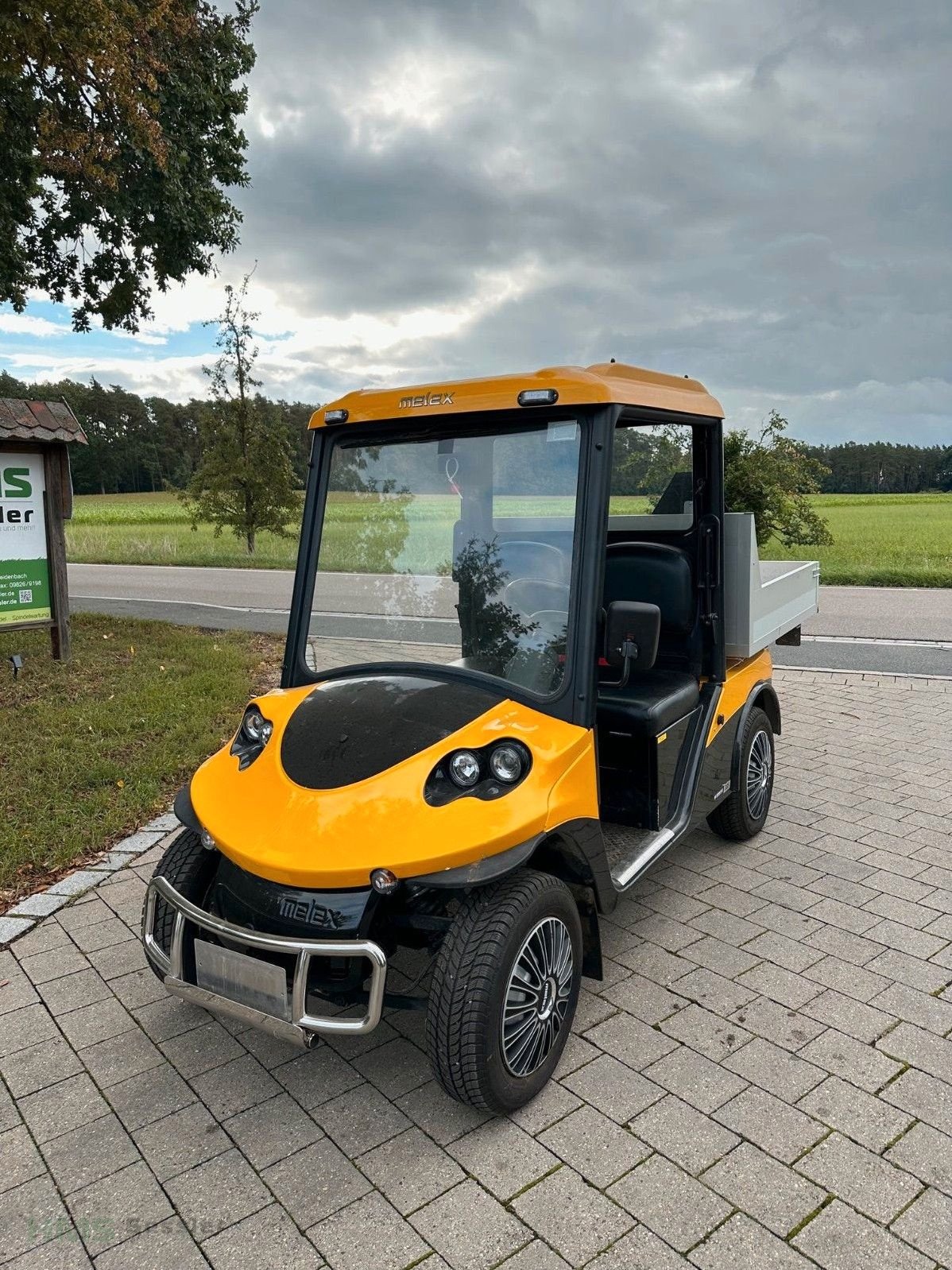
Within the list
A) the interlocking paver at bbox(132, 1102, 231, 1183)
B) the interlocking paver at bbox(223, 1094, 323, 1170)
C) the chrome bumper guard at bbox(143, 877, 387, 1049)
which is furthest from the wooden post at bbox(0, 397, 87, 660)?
the interlocking paver at bbox(223, 1094, 323, 1170)

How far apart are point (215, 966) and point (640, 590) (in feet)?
7.50

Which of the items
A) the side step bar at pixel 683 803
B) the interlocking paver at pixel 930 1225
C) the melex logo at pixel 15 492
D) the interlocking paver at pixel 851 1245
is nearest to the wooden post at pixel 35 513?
the melex logo at pixel 15 492

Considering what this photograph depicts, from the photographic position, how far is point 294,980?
234 centimetres

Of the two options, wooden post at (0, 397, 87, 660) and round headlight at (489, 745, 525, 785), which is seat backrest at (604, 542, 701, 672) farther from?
wooden post at (0, 397, 87, 660)

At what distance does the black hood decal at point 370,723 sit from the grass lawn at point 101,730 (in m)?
2.03

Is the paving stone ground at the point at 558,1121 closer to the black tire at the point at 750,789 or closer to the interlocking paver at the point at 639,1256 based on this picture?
the interlocking paver at the point at 639,1256

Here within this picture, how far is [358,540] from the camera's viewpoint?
336 cm

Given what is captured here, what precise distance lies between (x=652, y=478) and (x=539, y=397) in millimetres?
1181

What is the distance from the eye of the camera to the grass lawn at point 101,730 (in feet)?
14.7

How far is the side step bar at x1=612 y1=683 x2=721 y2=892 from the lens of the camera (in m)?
3.09

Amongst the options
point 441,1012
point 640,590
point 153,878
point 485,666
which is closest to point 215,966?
point 153,878

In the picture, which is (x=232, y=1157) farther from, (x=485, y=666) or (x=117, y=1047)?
(x=485, y=666)

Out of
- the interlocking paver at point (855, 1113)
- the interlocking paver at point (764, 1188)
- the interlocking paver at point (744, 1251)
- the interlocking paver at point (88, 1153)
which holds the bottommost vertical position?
the interlocking paver at point (88, 1153)

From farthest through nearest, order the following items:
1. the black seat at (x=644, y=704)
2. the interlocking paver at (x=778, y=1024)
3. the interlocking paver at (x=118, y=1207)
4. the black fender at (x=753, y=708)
→ the black fender at (x=753, y=708), the black seat at (x=644, y=704), the interlocking paver at (x=778, y=1024), the interlocking paver at (x=118, y=1207)
